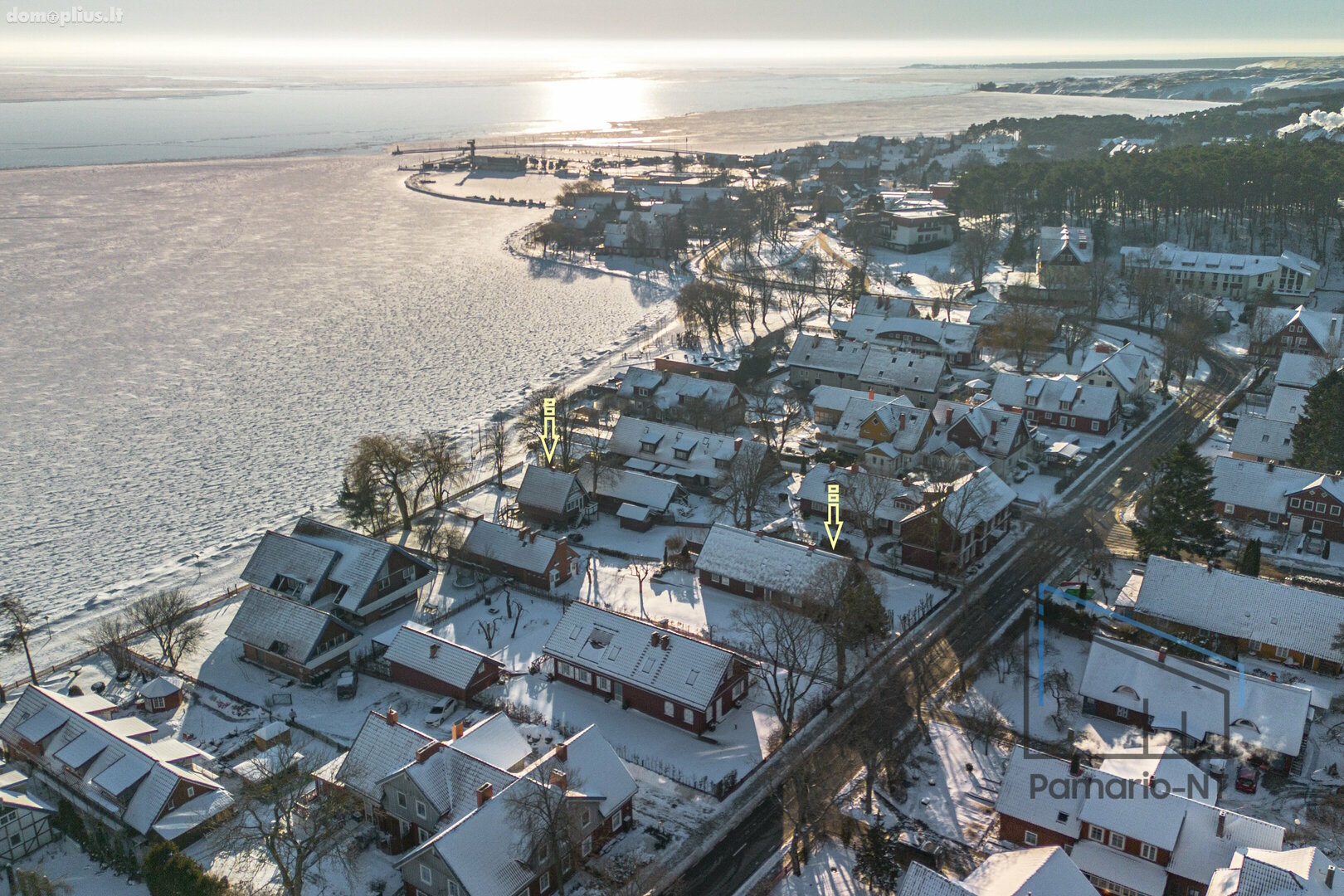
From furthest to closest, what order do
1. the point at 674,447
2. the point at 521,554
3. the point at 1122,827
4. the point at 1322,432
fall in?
the point at 674,447, the point at 1322,432, the point at 521,554, the point at 1122,827

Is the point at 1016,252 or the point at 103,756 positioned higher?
the point at 1016,252

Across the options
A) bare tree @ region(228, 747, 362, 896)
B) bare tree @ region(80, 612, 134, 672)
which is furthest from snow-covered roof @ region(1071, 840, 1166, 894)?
bare tree @ region(80, 612, 134, 672)

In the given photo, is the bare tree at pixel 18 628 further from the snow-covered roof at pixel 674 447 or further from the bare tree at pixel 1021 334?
the bare tree at pixel 1021 334

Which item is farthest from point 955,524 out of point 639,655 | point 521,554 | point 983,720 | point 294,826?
point 294,826

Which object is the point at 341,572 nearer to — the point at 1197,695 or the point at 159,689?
the point at 159,689

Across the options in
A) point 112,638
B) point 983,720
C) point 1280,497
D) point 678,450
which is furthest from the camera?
point 678,450

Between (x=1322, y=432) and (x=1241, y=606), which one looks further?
(x=1322, y=432)

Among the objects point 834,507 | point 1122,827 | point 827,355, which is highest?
point 827,355
